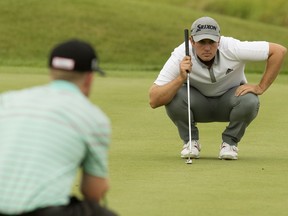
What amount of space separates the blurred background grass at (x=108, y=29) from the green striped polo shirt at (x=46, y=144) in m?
18.8

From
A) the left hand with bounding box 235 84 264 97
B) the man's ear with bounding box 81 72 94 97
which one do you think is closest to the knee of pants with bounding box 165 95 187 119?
the left hand with bounding box 235 84 264 97

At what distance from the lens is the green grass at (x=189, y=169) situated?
7.16 m

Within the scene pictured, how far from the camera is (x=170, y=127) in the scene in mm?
12172

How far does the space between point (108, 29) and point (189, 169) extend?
20.4m

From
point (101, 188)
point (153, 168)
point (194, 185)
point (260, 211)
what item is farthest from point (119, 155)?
point (101, 188)

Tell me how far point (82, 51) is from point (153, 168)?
12.9 ft

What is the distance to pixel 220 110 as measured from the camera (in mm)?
9906

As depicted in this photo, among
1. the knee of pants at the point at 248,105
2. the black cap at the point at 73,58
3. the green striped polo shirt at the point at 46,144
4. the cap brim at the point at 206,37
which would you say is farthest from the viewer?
the knee of pants at the point at 248,105

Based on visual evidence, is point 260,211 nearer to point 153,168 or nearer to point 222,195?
point 222,195

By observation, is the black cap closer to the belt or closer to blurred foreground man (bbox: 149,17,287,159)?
the belt

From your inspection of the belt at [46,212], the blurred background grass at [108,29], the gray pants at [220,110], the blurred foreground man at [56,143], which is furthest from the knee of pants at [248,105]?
the blurred background grass at [108,29]

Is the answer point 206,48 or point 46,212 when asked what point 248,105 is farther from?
point 46,212

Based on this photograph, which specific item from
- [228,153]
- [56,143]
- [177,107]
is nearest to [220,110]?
[177,107]

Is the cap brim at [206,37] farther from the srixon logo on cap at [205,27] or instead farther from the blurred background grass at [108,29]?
the blurred background grass at [108,29]
